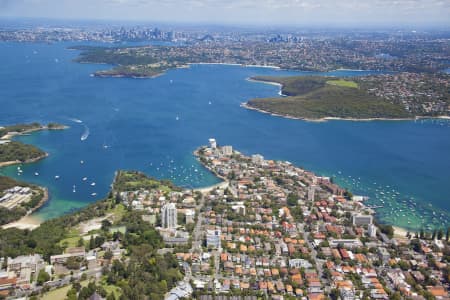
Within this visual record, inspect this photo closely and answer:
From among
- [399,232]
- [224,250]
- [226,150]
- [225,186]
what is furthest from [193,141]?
[399,232]

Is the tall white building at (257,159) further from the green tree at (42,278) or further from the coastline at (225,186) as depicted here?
the green tree at (42,278)

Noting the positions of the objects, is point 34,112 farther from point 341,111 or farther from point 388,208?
point 388,208

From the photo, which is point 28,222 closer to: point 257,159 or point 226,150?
point 226,150

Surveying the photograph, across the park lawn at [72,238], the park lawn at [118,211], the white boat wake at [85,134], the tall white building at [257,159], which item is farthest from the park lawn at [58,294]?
the white boat wake at [85,134]

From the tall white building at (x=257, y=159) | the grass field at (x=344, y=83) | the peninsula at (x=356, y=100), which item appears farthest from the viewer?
the grass field at (x=344, y=83)

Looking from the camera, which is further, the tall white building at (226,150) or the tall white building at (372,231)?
the tall white building at (226,150)

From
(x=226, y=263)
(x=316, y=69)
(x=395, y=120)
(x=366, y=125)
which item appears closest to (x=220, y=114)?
(x=366, y=125)
